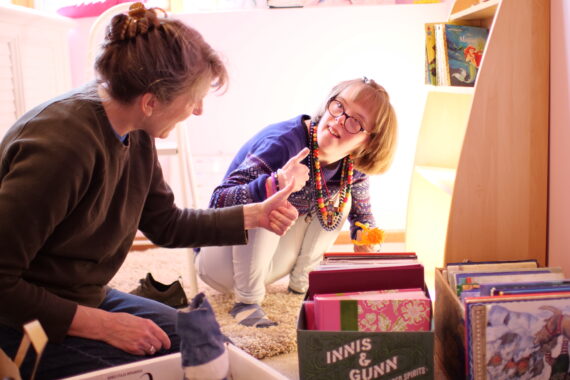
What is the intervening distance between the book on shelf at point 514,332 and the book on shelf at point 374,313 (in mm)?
98

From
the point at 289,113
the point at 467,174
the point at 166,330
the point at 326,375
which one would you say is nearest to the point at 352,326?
the point at 326,375

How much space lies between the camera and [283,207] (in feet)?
4.57

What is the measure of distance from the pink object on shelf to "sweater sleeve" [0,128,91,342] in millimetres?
2144

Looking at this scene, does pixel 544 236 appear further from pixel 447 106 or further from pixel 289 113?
pixel 289 113

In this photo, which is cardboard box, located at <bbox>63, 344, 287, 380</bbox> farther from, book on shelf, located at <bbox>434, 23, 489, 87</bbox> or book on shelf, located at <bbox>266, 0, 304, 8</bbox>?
book on shelf, located at <bbox>266, 0, 304, 8</bbox>

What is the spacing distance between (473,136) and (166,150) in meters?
1.06

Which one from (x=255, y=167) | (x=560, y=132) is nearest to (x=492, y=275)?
(x=560, y=132)

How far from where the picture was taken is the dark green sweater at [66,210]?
3.29 ft

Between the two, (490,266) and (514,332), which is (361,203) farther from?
(514,332)

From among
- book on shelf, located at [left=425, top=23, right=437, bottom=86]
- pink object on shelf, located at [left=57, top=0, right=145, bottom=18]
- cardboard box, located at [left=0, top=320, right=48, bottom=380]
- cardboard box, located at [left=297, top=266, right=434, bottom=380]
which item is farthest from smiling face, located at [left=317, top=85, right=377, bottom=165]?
pink object on shelf, located at [left=57, top=0, right=145, bottom=18]

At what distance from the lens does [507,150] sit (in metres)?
1.61

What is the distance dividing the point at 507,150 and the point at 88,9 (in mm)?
2246

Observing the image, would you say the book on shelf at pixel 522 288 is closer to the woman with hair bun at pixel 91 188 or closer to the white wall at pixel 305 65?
the woman with hair bun at pixel 91 188

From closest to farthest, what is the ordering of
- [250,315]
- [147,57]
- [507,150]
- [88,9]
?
1. [147,57]
2. [507,150]
3. [250,315]
4. [88,9]
